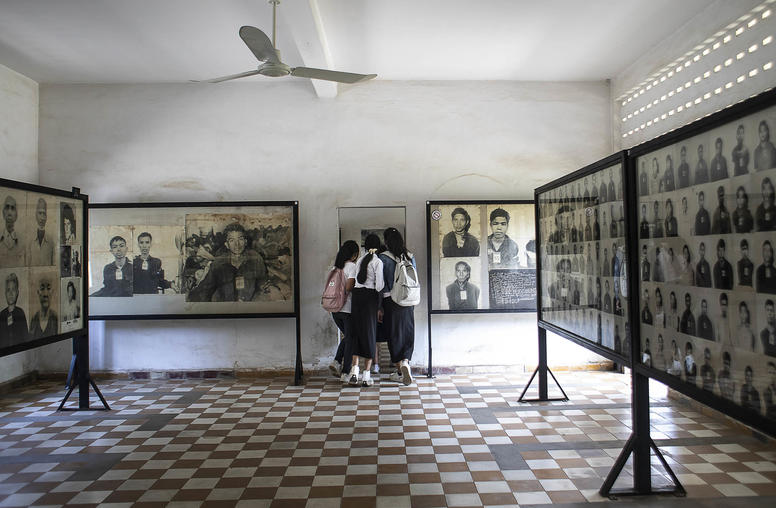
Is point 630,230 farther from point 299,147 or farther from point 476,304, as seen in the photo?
point 299,147

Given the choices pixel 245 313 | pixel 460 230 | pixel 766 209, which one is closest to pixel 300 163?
pixel 245 313

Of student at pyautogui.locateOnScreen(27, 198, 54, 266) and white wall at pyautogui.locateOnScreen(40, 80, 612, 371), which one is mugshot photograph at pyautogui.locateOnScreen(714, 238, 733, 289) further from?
student at pyautogui.locateOnScreen(27, 198, 54, 266)

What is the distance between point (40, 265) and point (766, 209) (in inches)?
215

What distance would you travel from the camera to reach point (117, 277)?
22.1ft

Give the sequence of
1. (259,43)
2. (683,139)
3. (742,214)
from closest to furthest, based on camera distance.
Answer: (742,214), (683,139), (259,43)

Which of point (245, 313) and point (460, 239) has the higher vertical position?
point (460, 239)

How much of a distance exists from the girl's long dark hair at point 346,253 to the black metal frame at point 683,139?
3756mm

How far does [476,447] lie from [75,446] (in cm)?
341

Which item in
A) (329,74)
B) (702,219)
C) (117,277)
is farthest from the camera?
(117,277)

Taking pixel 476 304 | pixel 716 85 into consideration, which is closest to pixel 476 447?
pixel 476 304

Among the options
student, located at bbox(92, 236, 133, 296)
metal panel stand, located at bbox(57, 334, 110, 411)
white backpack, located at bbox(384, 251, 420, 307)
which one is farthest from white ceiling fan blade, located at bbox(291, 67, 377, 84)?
student, located at bbox(92, 236, 133, 296)

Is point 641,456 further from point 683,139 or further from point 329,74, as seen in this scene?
point 329,74

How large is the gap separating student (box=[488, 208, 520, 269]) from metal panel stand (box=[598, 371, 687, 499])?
352 cm

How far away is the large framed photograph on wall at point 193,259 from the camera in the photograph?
6.74m
